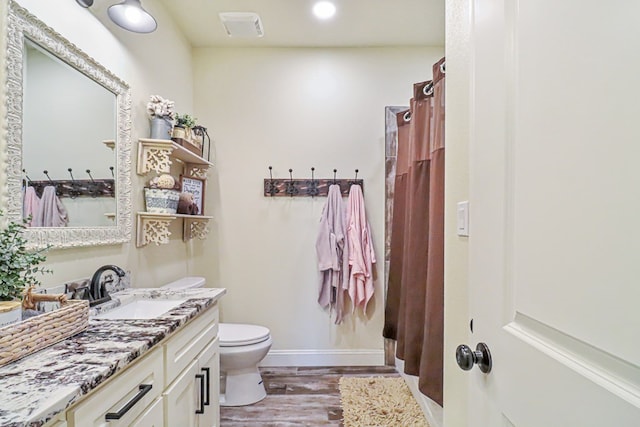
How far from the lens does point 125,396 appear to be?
0.94 meters

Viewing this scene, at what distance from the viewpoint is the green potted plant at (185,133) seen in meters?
2.15

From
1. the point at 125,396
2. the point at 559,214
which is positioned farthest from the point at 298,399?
the point at 559,214

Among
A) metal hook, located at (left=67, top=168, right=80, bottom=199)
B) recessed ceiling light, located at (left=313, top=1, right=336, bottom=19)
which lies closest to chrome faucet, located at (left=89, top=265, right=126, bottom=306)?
metal hook, located at (left=67, top=168, right=80, bottom=199)

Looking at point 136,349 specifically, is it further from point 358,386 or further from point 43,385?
point 358,386

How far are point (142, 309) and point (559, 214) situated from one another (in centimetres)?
163

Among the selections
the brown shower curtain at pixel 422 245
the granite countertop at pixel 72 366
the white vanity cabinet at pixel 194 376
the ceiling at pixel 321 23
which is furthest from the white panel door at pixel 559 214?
the ceiling at pixel 321 23

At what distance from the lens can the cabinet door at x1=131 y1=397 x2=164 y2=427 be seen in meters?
1.01

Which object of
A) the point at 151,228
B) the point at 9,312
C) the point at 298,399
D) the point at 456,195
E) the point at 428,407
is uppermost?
the point at 456,195

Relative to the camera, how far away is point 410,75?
283 centimetres

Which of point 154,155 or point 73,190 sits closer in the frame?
point 73,190

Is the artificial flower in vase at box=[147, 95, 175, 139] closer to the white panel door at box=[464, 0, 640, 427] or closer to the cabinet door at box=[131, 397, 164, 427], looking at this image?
the cabinet door at box=[131, 397, 164, 427]

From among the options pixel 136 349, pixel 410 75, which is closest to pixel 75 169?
pixel 136 349

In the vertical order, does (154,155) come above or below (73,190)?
above

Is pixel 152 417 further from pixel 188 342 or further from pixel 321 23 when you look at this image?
pixel 321 23
